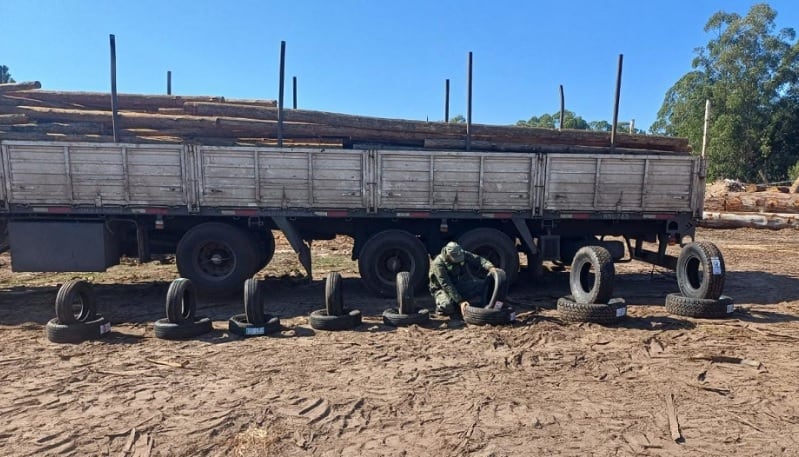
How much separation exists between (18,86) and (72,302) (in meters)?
6.06

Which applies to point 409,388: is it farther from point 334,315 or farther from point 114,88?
point 114,88

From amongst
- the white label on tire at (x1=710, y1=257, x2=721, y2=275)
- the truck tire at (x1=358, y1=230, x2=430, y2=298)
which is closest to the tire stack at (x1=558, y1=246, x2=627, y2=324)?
the white label on tire at (x1=710, y1=257, x2=721, y2=275)

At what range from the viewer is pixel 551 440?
3342 mm

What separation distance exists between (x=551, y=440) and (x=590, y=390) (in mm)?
1087

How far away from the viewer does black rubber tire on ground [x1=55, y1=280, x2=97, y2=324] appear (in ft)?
18.0

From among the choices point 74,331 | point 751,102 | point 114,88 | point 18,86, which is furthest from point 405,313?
point 751,102

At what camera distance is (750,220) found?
59.1ft

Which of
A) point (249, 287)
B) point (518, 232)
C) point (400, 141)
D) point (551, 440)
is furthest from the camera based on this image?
point (400, 141)

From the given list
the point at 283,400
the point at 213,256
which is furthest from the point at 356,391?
the point at 213,256

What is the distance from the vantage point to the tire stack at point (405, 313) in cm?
614

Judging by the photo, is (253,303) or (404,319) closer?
(253,303)

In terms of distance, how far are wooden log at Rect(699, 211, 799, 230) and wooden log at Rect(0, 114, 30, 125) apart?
2154cm

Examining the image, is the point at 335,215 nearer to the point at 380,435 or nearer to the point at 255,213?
the point at 255,213

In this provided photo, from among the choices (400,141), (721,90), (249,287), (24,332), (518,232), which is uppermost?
(721,90)
